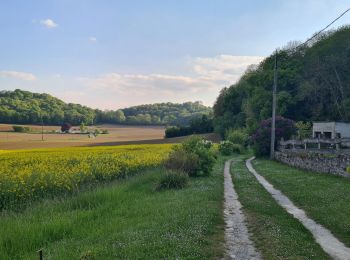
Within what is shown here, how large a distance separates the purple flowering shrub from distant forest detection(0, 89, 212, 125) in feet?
242

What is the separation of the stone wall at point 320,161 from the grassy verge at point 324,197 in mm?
619

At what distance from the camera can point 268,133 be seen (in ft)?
129

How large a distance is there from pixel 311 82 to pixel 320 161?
122 feet

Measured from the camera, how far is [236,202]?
14.7 m

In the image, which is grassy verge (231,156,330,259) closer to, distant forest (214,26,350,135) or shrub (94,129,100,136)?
distant forest (214,26,350,135)

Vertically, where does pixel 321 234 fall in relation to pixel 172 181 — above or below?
above

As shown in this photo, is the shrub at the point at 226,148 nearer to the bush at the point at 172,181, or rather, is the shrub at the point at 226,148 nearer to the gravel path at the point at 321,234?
the bush at the point at 172,181

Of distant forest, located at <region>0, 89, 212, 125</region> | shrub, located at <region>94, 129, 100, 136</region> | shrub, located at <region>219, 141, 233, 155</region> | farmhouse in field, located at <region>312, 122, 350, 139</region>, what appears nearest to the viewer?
farmhouse in field, located at <region>312, 122, 350, 139</region>

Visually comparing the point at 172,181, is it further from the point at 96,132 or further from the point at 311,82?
the point at 96,132

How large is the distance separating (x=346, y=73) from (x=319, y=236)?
53.6 meters

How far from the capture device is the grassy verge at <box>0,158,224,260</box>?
311 inches

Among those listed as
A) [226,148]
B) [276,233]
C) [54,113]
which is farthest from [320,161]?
[54,113]

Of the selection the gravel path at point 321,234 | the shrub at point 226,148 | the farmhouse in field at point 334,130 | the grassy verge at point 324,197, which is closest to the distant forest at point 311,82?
the shrub at point 226,148

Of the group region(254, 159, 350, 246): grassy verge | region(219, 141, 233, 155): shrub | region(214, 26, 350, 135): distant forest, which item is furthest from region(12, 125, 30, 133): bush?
region(254, 159, 350, 246): grassy verge
